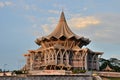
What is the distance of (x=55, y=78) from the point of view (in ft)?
139

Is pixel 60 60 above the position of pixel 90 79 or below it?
above

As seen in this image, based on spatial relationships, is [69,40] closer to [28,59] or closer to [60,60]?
[60,60]

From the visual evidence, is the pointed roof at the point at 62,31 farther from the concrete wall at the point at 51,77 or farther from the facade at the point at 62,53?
the concrete wall at the point at 51,77

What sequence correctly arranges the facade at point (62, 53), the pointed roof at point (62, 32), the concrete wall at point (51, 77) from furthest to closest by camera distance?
the pointed roof at point (62, 32), the facade at point (62, 53), the concrete wall at point (51, 77)

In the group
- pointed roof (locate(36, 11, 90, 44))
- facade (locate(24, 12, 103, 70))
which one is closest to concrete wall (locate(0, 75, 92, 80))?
facade (locate(24, 12, 103, 70))

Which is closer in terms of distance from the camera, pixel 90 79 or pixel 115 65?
pixel 90 79

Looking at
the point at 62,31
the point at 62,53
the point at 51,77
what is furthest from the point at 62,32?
the point at 51,77

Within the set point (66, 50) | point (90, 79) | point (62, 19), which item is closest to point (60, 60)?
point (66, 50)

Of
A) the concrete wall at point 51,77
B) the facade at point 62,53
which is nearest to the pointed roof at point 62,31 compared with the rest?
the facade at point 62,53

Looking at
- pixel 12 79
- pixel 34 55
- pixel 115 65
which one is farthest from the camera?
pixel 115 65

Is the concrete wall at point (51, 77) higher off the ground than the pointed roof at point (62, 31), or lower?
lower

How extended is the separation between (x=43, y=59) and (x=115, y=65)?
32919 millimetres

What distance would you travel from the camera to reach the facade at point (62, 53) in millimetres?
71062

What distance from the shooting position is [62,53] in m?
72.2
